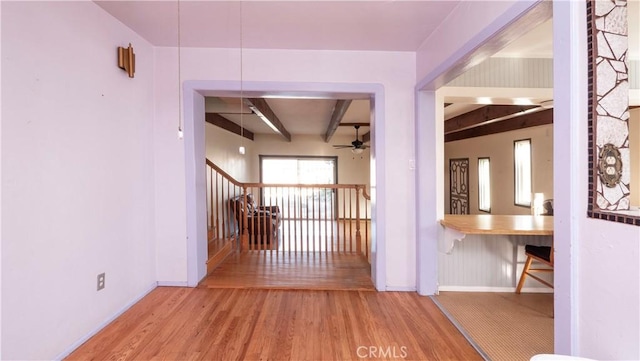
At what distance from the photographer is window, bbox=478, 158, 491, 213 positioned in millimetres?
5824

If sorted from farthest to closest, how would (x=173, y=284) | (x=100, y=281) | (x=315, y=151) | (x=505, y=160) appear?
(x=315, y=151) < (x=505, y=160) < (x=173, y=284) < (x=100, y=281)

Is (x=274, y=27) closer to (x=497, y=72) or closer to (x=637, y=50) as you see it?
(x=497, y=72)

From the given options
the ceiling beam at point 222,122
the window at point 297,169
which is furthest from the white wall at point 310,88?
the window at point 297,169

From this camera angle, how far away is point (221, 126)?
564 cm

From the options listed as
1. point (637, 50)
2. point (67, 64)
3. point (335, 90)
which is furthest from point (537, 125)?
point (67, 64)

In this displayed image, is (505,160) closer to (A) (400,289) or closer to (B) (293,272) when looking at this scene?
(A) (400,289)

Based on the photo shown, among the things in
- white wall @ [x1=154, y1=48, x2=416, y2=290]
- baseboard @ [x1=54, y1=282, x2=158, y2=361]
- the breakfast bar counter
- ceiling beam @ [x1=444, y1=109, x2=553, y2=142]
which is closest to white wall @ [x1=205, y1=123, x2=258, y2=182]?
white wall @ [x1=154, y1=48, x2=416, y2=290]

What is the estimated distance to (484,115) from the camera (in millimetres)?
4547

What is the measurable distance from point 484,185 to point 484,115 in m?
2.09

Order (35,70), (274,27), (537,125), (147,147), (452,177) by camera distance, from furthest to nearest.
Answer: (452,177)
(537,125)
(147,147)
(274,27)
(35,70)

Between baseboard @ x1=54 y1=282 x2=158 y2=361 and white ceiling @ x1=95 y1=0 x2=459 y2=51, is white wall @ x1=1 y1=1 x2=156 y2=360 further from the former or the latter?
white ceiling @ x1=95 y1=0 x2=459 y2=51

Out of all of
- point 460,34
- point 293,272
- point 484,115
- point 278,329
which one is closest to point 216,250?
point 293,272

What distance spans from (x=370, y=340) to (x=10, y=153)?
237 cm

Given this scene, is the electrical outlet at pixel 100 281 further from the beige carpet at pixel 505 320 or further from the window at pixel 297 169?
the window at pixel 297 169
